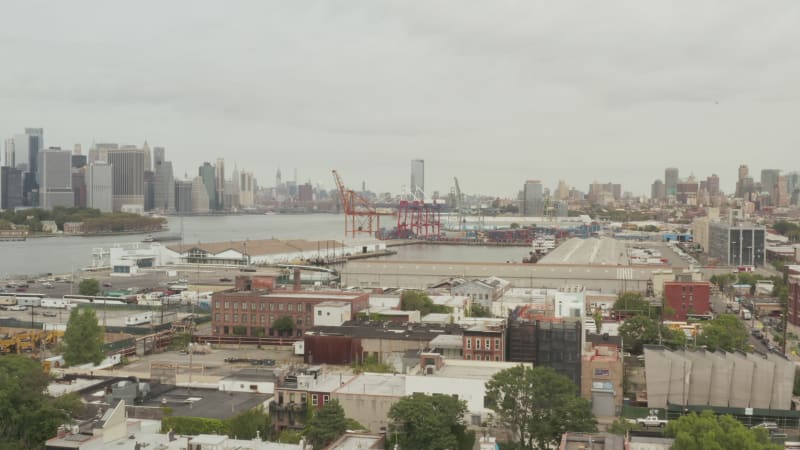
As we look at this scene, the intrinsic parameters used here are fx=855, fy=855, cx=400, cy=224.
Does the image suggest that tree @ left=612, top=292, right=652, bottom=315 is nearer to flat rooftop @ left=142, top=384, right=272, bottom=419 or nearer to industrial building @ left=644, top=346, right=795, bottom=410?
industrial building @ left=644, top=346, right=795, bottom=410

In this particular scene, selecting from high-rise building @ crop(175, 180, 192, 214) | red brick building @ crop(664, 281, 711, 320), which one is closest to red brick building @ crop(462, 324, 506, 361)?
red brick building @ crop(664, 281, 711, 320)

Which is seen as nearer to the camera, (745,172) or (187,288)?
(187,288)

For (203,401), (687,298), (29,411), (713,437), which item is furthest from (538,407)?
(687,298)

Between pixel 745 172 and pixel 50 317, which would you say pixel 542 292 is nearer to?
pixel 50 317

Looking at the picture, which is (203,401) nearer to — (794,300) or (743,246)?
(794,300)

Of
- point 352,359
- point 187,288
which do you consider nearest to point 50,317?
point 187,288

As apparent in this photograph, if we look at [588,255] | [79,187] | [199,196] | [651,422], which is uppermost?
[79,187]

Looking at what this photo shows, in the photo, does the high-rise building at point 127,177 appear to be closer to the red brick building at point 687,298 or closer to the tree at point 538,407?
the red brick building at point 687,298
